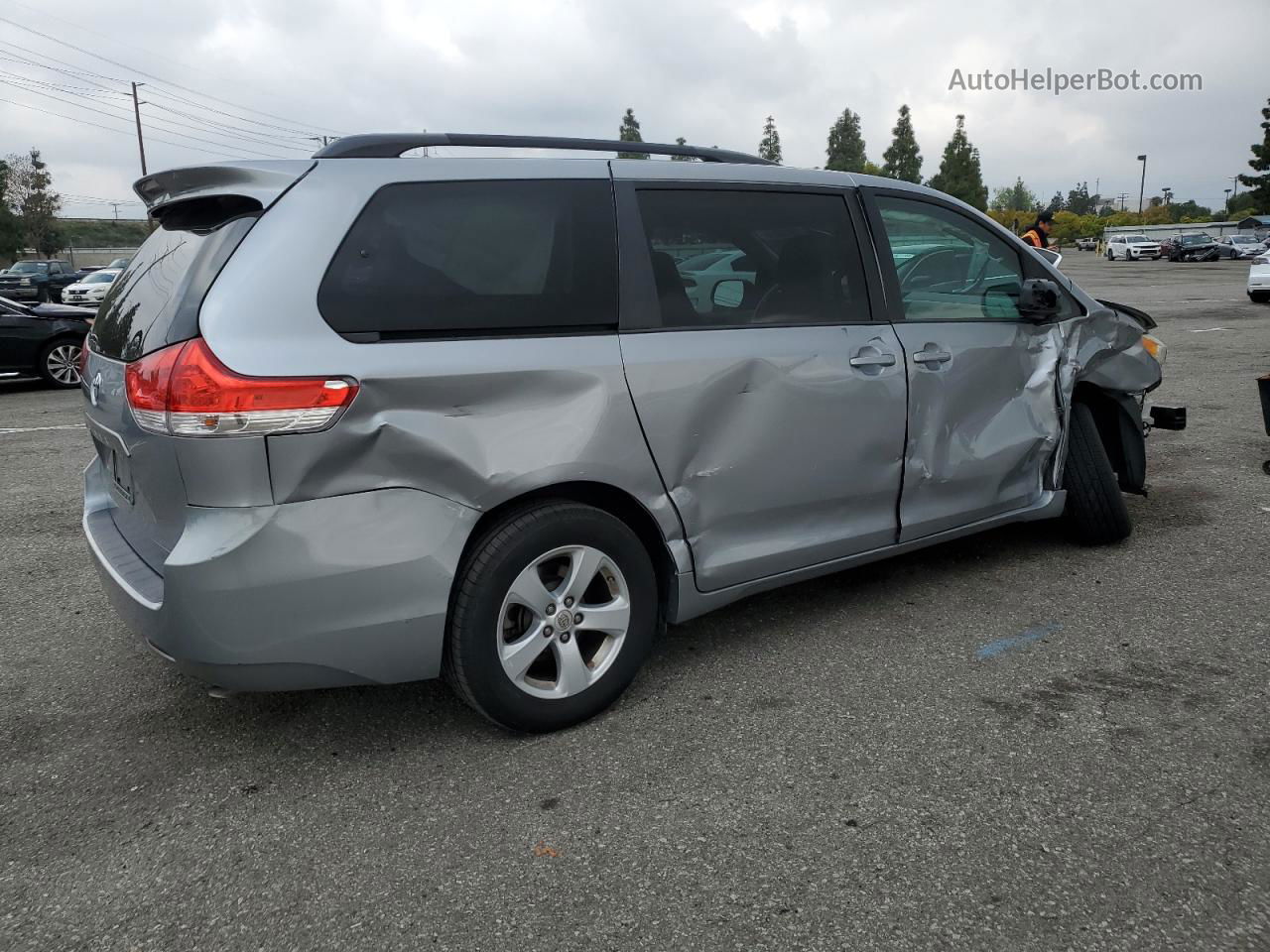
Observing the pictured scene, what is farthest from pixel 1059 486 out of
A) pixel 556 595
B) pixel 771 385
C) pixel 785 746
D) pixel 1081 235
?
pixel 1081 235

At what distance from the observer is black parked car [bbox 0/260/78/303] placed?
103 ft

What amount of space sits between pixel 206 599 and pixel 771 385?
5.93 feet

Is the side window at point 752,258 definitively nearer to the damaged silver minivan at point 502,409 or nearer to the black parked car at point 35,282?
the damaged silver minivan at point 502,409

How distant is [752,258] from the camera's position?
11.3 ft

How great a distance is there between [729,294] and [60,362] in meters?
11.3

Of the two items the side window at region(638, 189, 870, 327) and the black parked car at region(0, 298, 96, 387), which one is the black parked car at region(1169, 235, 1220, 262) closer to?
the black parked car at region(0, 298, 96, 387)

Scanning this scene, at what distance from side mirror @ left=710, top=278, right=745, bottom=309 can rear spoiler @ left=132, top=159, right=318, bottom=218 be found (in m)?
1.28

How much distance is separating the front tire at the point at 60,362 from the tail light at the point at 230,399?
1098 cm

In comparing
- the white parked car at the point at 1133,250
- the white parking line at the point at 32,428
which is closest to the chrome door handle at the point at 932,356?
the white parking line at the point at 32,428

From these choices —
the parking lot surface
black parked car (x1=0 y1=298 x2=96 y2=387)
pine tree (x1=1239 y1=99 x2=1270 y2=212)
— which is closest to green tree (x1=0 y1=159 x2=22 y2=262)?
black parked car (x1=0 y1=298 x2=96 y2=387)

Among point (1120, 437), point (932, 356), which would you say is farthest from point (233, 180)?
point (1120, 437)

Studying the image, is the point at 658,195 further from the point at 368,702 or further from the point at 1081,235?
the point at 1081,235

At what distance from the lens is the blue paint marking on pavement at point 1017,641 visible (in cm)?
358

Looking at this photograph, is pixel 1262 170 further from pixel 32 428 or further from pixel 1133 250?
pixel 32 428
